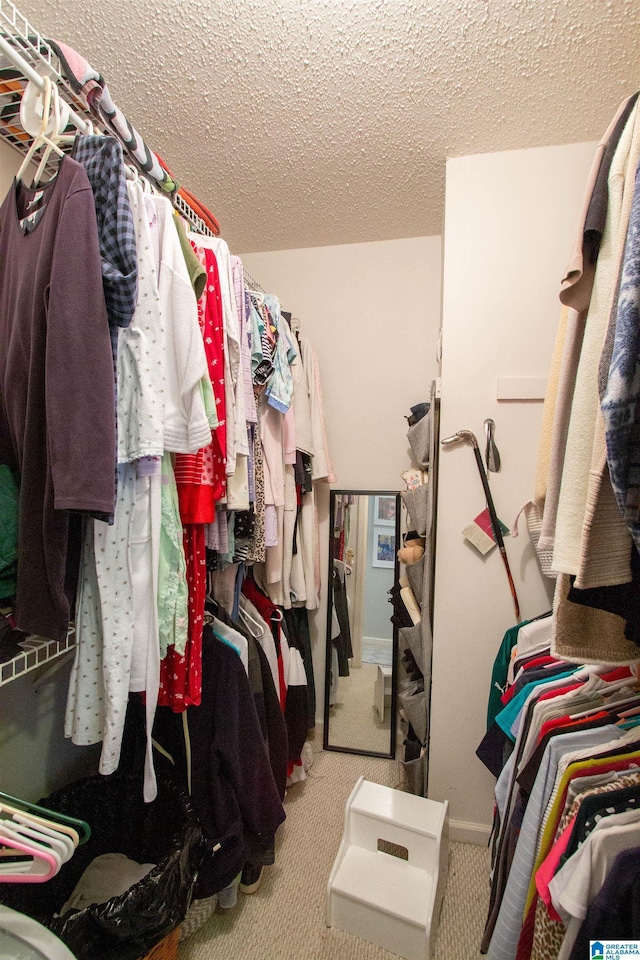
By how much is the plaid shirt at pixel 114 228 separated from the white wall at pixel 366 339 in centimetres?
146

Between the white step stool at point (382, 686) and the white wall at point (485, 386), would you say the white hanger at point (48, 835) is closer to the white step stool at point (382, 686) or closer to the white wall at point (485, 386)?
the white wall at point (485, 386)

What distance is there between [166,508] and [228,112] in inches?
51.9

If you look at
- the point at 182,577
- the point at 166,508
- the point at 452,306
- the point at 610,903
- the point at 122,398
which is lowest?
the point at 610,903

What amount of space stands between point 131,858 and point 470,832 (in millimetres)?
1156

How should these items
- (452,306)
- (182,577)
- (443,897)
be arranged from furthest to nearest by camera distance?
(452,306) → (443,897) → (182,577)

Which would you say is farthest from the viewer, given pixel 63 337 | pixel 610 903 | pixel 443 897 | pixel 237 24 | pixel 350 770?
pixel 350 770

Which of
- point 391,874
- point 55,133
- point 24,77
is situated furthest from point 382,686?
point 24,77

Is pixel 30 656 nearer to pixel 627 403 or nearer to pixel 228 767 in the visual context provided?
pixel 228 767

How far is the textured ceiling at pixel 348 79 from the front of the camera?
113 cm

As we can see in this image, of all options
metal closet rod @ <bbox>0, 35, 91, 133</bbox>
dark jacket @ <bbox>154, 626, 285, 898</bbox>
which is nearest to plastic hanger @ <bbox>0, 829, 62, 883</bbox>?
dark jacket @ <bbox>154, 626, 285, 898</bbox>

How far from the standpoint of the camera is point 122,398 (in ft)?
2.94

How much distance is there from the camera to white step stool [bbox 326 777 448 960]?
1211mm

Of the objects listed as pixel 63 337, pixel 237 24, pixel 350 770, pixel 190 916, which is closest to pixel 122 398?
pixel 63 337

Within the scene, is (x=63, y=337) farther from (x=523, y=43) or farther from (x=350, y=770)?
(x=350, y=770)
